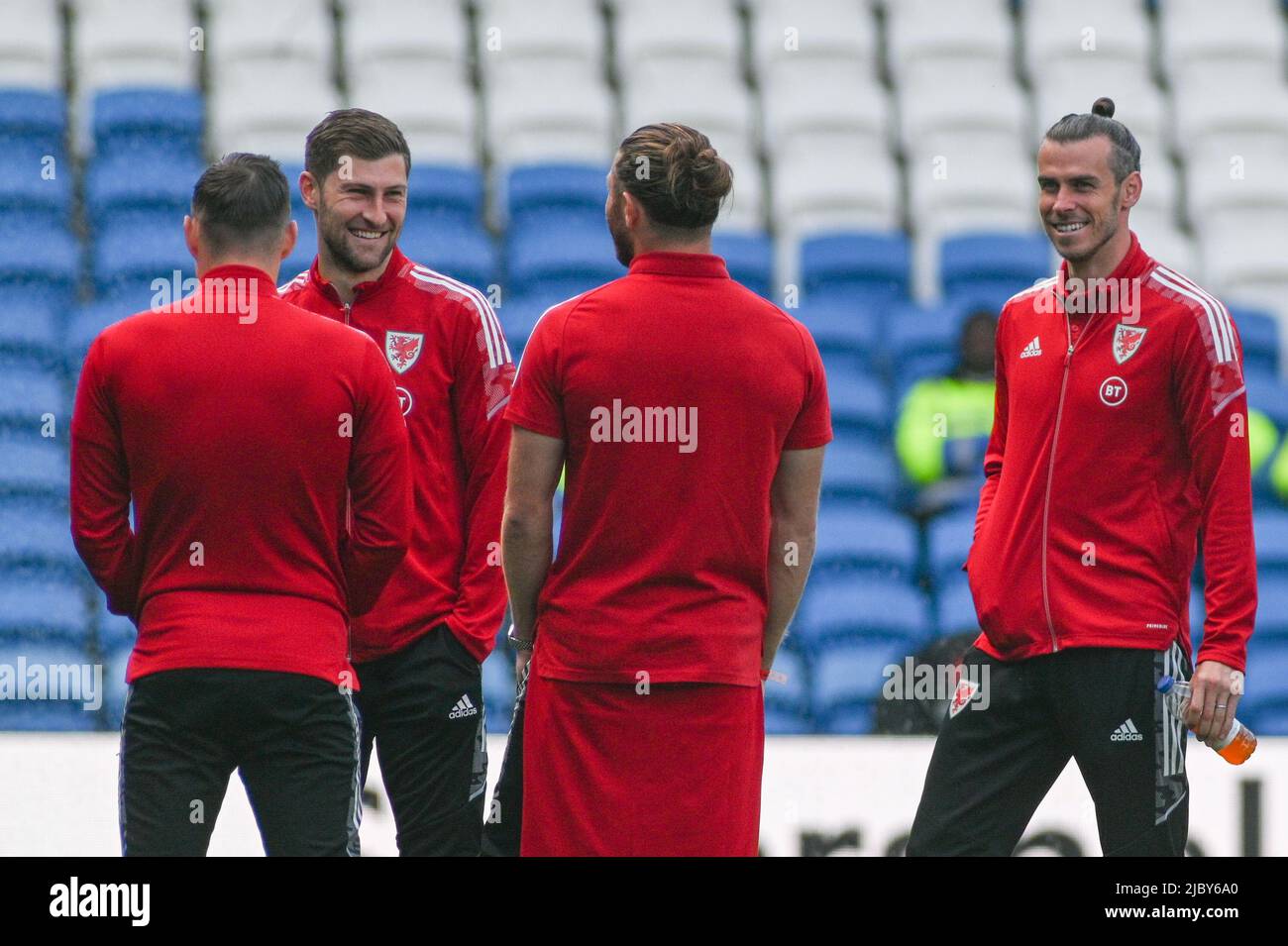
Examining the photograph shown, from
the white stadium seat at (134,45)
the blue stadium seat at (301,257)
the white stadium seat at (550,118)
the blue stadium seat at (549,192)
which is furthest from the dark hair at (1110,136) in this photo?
the white stadium seat at (134,45)

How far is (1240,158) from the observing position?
25.1 feet

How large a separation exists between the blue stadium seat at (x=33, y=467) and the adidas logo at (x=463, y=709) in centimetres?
309

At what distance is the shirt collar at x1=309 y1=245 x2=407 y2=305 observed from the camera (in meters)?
3.39

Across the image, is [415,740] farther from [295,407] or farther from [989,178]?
[989,178]

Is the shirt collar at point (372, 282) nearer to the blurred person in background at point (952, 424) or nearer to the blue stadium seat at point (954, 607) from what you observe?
the blue stadium seat at point (954, 607)

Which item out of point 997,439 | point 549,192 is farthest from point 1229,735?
point 549,192

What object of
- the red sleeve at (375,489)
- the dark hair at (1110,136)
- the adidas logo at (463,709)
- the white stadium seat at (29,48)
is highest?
the white stadium seat at (29,48)

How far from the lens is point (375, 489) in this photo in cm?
Answer: 293

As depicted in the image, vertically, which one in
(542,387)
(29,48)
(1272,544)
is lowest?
(1272,544)

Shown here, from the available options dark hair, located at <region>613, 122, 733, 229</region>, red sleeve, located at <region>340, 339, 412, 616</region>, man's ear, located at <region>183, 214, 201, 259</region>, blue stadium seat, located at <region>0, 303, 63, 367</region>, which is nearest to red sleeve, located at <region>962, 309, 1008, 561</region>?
dark hair, located at <region>613, 122, 733, 229</region>

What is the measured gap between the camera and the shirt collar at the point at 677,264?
281 cm

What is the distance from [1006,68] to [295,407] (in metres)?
5.81

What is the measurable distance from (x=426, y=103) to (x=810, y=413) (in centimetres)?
474

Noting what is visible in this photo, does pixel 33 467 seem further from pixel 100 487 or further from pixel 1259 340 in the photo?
pixel 1259 340
